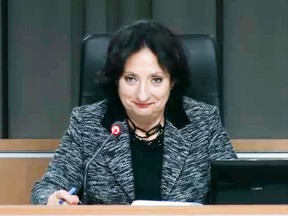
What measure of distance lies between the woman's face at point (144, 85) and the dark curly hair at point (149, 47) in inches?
0.7

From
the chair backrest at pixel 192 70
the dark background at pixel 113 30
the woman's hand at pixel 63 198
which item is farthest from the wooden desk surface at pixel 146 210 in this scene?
the dark background at pixel 113 30

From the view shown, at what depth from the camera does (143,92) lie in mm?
1665

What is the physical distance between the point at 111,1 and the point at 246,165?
2542mm

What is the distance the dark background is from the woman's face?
2.01 meters

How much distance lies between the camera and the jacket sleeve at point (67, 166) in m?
1.72

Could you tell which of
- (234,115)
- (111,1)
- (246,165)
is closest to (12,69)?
(111,1)

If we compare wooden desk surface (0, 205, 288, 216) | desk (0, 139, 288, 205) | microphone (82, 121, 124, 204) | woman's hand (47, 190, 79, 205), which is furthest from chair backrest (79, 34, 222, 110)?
wooden desk surface (0, 205, 288, 216)

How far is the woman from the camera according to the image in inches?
67.8

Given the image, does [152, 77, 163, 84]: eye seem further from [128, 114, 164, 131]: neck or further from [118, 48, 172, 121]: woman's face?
[128, 114, 164, 131]: neck

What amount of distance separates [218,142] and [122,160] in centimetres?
27

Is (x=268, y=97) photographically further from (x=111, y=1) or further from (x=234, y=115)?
(x=111, y=1)

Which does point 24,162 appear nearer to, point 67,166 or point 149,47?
point 67,166

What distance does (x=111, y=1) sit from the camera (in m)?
3.78

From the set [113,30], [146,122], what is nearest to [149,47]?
[146,122]
